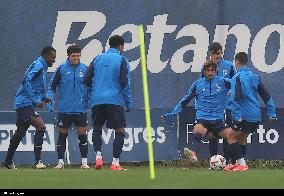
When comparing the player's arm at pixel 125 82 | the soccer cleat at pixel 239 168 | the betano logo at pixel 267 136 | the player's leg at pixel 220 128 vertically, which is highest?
the player's arm at pixel 125 82

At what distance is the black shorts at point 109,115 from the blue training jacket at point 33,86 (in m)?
1.24

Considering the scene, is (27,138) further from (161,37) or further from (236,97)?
(236,97)

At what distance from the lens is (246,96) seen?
13742mm

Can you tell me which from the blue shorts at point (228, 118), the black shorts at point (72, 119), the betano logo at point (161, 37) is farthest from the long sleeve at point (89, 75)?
the betano logo at point (161, 37)

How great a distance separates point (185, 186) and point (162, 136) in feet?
23.4

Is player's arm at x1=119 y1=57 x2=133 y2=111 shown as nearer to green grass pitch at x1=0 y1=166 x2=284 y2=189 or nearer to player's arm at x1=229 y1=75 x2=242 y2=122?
player's arm at x1=229 y1=75 x2=242 y2=122

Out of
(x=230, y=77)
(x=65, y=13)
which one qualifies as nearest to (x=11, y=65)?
(x=65, y=13)

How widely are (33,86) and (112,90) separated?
1.59 m

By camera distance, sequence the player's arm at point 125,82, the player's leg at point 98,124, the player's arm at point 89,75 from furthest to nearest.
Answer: the player's arm at point 89,75 → the player's leg at point 98,124 → the player's arm at point 125,82

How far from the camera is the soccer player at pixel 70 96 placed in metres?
14.5

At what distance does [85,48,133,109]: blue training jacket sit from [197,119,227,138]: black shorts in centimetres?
153

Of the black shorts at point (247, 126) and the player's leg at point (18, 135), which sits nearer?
the black shorts at point (247, 126)

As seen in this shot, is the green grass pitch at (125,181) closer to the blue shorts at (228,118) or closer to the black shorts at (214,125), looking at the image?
the black shorts at (214,125)
